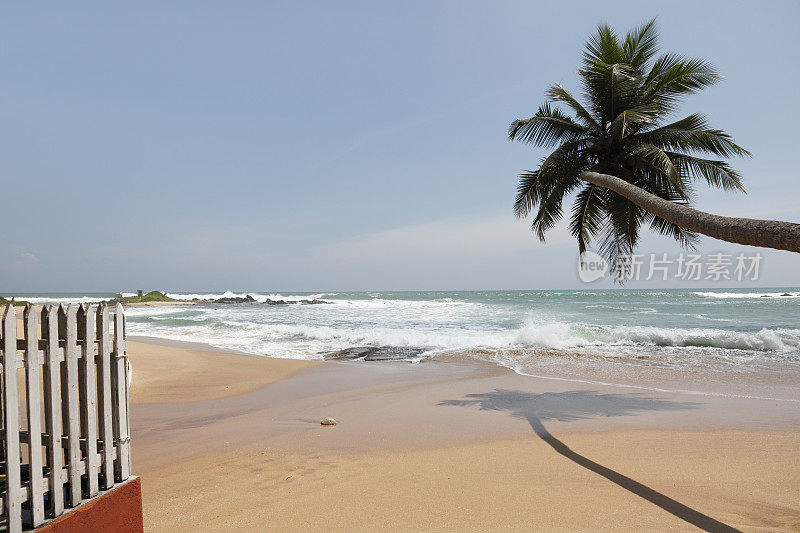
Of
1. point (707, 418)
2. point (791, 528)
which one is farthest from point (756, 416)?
point (791, 528)

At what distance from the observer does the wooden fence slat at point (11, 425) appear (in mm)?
2227

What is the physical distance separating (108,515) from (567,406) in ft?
21.3

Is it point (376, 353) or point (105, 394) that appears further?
point (376, 353)

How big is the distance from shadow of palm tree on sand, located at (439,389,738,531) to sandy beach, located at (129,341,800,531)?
3 centimetres

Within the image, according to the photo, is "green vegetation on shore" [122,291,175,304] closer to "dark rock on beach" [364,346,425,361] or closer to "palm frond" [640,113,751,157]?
"dark rock on beach" [364,346,425,361]

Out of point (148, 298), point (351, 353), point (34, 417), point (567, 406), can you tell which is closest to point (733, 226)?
point (567, 406)

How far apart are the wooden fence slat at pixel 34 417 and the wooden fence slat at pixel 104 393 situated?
1.24 feet

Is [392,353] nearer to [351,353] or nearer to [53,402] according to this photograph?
[351,353]

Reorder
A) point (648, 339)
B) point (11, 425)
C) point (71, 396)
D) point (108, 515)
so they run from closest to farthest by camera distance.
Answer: point (11, 425), point (71, 396), point (108, 515), point (648, 339)

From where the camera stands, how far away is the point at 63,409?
259 centimetres

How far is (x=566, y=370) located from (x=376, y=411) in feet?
19.2

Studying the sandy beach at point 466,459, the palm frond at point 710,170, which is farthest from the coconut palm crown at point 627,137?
the sandy beach at point 466,459

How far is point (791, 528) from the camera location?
3.49 m

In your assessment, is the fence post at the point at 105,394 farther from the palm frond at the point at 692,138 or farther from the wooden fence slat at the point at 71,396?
the palm frond at the point at 692,138
